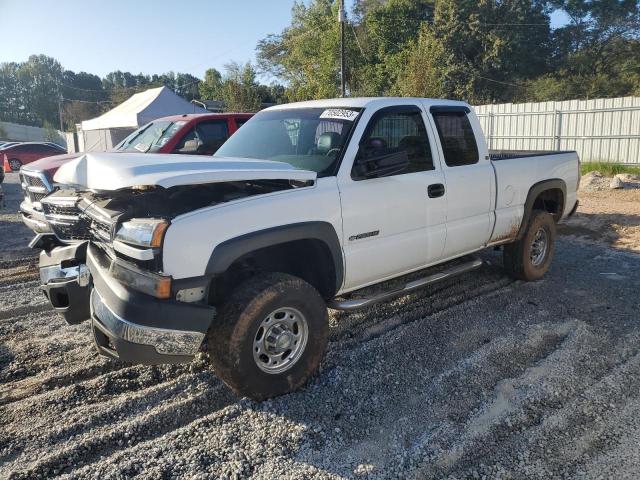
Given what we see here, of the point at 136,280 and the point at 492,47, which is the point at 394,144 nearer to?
the point at 136,280

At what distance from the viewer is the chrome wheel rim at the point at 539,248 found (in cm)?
609

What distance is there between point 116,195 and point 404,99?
2646 millimetres

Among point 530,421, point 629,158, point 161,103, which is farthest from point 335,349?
point 161,103

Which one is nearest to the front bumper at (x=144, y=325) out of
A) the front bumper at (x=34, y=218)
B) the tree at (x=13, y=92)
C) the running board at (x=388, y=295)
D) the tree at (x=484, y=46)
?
the running board at (x=388, y=295)

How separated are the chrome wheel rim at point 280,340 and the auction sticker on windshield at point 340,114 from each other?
1.69 m

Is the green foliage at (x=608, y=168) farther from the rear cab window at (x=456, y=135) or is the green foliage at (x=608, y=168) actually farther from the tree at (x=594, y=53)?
the tree at (x=594, y=53)

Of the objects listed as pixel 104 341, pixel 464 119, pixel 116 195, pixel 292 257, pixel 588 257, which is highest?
pixel 464 119

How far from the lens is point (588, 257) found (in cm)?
730

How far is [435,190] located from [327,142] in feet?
3.62

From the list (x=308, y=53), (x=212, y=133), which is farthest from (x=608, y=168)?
(x=308, y=53)

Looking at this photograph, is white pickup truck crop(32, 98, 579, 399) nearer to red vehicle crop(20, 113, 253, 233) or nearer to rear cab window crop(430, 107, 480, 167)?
rear cab window crop(430, 107, 480, 167)

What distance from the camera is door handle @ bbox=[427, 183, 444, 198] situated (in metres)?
4.48

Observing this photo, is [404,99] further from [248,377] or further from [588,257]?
[588,257]

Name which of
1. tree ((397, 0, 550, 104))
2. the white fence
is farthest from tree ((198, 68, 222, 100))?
the white fence
